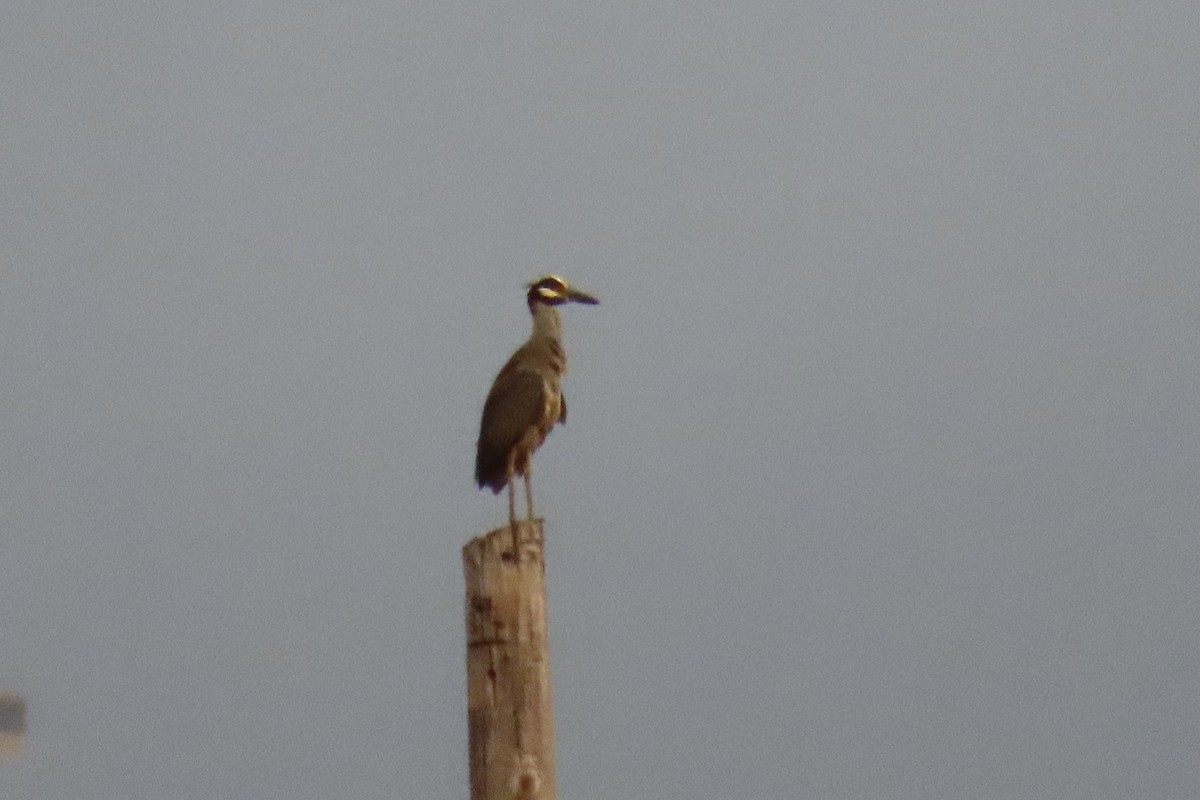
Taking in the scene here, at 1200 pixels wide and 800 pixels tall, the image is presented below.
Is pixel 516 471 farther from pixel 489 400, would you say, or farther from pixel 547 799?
pixel 547 799

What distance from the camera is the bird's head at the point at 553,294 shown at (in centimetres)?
1228

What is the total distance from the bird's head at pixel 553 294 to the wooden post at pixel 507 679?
Result: 4.13m

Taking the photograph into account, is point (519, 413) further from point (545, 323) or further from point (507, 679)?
point (507, 679)

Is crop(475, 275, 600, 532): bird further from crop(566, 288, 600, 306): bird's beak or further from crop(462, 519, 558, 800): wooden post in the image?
crop(462, 519, 558, 800): wooden post

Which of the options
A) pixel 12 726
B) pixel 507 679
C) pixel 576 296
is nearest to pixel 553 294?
pixel 576 296

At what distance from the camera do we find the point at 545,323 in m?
12.3

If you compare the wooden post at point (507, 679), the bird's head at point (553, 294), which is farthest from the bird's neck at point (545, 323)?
the wooden post at point (507, 679)

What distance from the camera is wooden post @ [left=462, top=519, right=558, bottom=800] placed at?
7.87 meters

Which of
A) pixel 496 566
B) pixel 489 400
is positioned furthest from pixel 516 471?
pixel 496 566

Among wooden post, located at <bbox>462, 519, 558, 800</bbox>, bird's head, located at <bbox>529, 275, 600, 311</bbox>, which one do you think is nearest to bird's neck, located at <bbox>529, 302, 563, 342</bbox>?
bird's head, located at <bbox>529, 275, 600, 311</bbox>

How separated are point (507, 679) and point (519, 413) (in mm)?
4083

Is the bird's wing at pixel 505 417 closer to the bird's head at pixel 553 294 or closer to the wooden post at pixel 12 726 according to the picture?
the bird's head at pixel 553 294

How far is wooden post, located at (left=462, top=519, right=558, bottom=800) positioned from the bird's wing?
11.9ft

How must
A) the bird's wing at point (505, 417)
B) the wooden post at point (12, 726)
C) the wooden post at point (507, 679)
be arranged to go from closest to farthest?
the wooden post at point (507, 679) → the bird's wing at point (505, 417) → the wooden post at point (12, 726)
